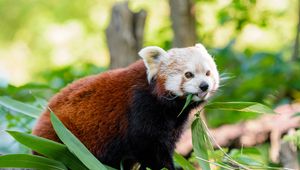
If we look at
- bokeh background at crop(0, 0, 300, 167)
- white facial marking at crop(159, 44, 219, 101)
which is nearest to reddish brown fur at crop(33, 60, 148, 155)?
white facial marking at crop(159, 44, 219, 101)

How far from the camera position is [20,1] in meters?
13.7

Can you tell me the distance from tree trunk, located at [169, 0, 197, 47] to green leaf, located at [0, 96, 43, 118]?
2.08 metres

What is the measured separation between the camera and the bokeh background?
6.32m

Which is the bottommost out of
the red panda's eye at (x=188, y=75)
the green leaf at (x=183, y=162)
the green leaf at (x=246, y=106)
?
the green leaf at (x=183, y=162)

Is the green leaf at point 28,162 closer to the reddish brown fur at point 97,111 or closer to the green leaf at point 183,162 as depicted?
the reddish brown fur at point 97,111

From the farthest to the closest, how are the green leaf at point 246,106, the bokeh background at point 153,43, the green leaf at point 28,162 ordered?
the bokeh background at point 153,43 → the green leaf at point 246,106 → the green leaf at point 28,162

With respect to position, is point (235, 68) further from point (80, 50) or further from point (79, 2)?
point (79, 2)

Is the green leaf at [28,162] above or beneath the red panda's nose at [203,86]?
beneath

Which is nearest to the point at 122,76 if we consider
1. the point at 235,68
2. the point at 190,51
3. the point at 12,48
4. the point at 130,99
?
the point at 130,99

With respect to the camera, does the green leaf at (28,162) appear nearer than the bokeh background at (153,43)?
Yes

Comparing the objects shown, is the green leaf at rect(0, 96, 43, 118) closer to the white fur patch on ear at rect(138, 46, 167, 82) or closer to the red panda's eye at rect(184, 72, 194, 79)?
the white fur patch on ear at rect(138, 46, 167, 82)

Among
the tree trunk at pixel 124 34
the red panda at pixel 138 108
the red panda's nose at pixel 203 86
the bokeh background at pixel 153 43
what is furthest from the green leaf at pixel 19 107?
the tree trunk at pixel 124 34

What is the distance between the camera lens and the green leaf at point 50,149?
327cm

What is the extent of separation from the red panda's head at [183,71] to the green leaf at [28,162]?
0.73 m
